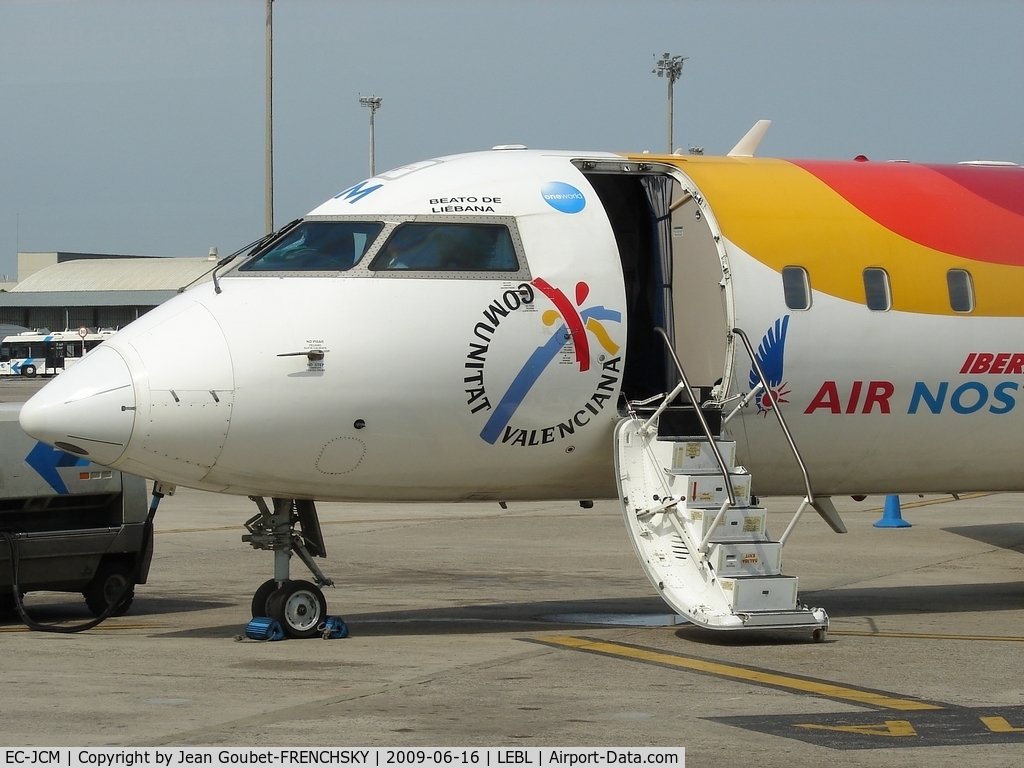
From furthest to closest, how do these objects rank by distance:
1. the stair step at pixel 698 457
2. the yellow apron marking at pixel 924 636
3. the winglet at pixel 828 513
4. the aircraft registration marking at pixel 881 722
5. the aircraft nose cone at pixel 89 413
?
1. the winglet at pixel 828 513
2. the yellow apron marking at pixel 924 636
3. the stair step at pixel 698 457
4. the aircraft nose cone at pixel 89 413
5. the aircraft registration marking at pixel 881 722

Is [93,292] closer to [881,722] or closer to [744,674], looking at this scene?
[744,674]

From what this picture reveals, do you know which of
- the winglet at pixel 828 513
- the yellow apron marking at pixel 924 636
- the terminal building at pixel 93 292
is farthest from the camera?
the terminal building at pixel 93 292

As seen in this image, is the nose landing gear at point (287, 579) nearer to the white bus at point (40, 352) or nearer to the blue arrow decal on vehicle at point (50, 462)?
the blue arrow decal on vehicle at point (50, 462)

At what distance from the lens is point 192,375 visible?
11.5m

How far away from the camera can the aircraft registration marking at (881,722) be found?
858 cm

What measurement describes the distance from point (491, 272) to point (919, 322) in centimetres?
429

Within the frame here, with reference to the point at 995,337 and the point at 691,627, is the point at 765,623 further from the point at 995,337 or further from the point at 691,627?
the point at 995,337

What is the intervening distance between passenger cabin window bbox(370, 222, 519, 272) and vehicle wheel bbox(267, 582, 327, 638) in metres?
2.93

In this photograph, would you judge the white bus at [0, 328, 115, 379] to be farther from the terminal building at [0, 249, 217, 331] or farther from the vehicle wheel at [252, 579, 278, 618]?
the vehicle wheel at [252, 579, 278, 618]

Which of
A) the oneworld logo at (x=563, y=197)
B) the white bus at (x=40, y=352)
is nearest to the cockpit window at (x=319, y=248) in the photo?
the oneworld logo at (x=563, y=197)

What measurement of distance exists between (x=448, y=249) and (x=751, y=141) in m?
4.16

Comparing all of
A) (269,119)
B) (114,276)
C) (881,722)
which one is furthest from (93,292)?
(881,722)

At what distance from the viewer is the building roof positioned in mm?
123000

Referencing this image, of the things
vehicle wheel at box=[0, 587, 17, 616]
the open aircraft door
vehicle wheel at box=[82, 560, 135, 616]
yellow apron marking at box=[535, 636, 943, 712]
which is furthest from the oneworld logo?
vehicle wheel at box=[0, 587, 17, 616]
